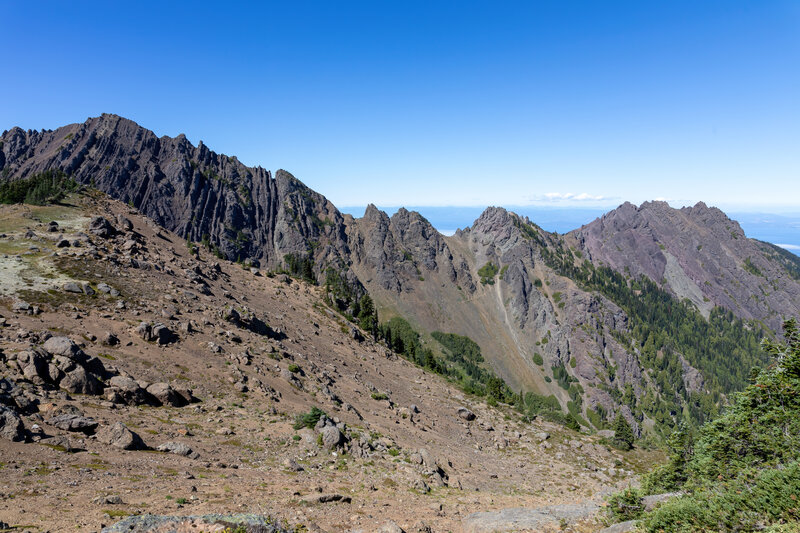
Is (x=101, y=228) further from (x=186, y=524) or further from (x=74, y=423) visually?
(x=186, y=524)

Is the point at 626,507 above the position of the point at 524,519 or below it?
above

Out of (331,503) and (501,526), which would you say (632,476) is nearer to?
(501,526)

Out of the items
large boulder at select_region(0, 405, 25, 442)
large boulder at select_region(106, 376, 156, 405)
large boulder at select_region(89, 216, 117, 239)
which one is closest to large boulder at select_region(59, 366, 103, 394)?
large boulder at select_region(106, 376, 156, 405)

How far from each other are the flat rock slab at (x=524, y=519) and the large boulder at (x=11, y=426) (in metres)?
26.1

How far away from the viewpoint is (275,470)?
2675cm

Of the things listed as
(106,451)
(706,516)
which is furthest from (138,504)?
(706,516)

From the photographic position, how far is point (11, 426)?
797 inches

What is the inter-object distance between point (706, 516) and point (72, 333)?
48424 millimetres

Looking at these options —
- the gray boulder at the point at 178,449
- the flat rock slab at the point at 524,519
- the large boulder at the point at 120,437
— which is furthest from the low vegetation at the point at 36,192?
the flat rock slab at the point at 524,519

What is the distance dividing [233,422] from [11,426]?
14726mm

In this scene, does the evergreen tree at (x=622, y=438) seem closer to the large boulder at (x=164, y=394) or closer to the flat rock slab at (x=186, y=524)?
the large boulder at (x=164, y=394)

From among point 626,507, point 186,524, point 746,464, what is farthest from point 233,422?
point 746,464

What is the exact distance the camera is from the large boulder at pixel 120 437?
76.5 feet

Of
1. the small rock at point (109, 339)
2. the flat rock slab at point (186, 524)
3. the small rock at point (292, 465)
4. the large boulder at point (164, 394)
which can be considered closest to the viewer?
the flat rock slab at point (186, 524)
